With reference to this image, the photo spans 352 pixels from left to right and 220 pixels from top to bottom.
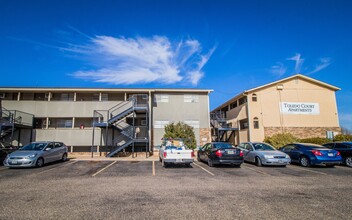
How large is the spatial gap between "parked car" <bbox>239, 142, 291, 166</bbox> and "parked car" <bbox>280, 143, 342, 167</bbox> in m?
1.29

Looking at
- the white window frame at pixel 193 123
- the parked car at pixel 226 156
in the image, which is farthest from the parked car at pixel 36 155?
the white window frame at pixel 193 123

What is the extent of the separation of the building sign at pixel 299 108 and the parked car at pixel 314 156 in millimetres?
11632

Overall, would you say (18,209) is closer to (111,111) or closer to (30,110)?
(111,111)

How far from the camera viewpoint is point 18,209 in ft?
14.6

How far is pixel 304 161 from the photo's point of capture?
38.0 feet

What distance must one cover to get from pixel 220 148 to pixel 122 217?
783 cm

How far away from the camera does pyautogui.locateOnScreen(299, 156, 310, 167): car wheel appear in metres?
11.4

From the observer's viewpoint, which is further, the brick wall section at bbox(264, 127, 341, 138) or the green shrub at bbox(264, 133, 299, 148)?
the brick wall section at bbox(264, 127, 341, 138)

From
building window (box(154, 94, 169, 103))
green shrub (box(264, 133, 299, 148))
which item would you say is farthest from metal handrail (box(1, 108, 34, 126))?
green shrub (box(264, 133, 299, 148))

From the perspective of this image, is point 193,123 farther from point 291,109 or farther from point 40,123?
point 40,123

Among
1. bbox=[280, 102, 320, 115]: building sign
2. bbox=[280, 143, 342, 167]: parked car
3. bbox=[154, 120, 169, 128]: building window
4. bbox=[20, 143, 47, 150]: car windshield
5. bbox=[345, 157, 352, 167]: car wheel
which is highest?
bbox=[280, 102, 320, 115]: building sign

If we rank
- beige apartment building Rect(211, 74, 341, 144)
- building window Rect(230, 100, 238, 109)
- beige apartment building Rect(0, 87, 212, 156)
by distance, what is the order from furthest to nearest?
1. building window Rect(230, 100, 238, 109)
2. beige apartment building Rect(211, 74, 341, 144)
3. beige apartment building Rect(0, 87, 212, 156)

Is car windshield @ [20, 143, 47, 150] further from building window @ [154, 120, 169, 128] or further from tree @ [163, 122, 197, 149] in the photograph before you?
building window @ [154, 120, 169, 128]

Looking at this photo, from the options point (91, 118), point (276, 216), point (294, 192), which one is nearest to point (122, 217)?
point (276, 216)
